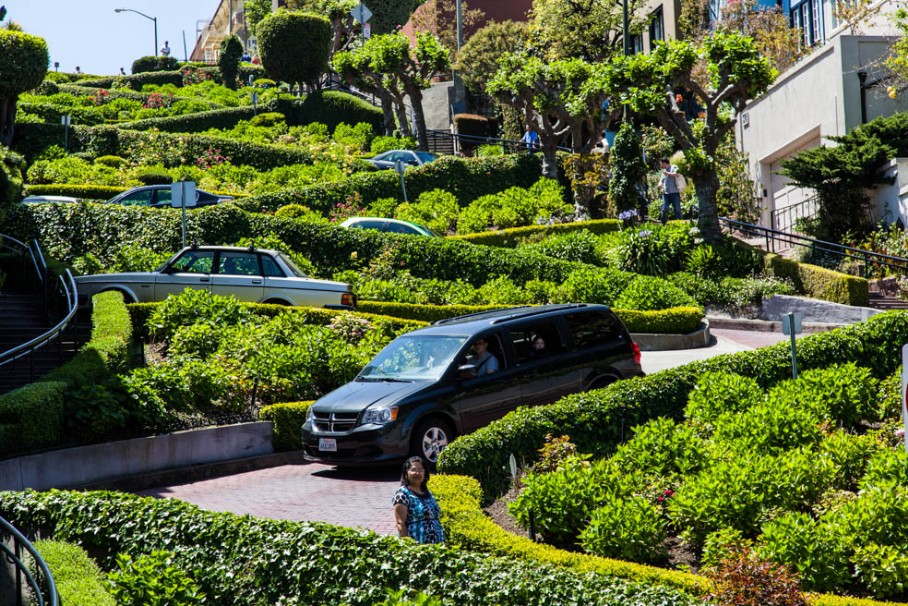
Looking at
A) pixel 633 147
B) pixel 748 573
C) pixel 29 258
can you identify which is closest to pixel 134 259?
pixel 29 258

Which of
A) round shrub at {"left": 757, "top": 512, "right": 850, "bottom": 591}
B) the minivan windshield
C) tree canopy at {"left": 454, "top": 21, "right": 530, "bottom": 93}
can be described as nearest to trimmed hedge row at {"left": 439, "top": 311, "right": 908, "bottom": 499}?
the minivan windshield

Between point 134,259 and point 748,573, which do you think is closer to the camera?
point 748,573

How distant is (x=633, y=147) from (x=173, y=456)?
2044cm

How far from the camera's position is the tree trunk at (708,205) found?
2667cm

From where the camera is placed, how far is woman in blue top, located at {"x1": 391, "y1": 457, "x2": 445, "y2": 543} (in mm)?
8391

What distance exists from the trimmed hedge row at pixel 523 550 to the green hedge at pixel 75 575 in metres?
2.64

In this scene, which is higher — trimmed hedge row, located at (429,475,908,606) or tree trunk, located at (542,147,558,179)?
tree trunk, located at (542,147,558,179)

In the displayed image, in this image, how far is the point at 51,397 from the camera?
12.7m

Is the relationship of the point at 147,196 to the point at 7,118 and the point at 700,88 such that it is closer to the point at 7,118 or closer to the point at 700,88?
the point at 700,88

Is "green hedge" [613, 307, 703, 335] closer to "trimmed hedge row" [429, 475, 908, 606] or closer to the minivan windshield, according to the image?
the minivan windshield

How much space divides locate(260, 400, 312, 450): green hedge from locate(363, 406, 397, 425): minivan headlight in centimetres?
202

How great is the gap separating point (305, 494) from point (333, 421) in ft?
3.06

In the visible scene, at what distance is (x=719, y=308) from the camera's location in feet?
80.8

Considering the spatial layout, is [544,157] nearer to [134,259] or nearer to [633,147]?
[633,147]
